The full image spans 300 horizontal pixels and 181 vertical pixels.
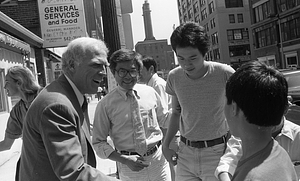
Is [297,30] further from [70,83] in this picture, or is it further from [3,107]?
[70,83]

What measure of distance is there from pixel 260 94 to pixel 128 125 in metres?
2.01

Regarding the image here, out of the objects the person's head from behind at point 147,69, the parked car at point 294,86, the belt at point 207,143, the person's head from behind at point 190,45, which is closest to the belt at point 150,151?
the belt at point 207,143

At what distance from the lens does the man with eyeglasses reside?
329cm

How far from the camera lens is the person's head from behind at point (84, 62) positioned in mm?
2152

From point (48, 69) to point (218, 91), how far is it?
14.8m

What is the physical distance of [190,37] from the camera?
2922 mm

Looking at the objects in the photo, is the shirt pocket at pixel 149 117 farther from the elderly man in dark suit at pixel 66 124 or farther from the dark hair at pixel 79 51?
the dark hair at pixel 79 51

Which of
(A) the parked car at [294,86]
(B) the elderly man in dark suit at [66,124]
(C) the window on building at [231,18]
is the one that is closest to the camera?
(B) the elderly man in dark suit at [66,124]

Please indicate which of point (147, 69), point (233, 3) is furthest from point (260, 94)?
point (233, 3)

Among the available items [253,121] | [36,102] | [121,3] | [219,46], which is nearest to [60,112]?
[36,102]

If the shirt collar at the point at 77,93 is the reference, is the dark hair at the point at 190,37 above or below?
above

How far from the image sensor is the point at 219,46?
65.8 meters

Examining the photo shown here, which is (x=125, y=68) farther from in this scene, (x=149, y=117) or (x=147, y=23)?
(x=147, y=23)

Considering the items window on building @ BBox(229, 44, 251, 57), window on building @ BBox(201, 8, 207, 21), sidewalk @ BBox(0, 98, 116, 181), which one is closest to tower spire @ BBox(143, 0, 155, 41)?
window on building @ BBox(201, 8, 207, 21)
